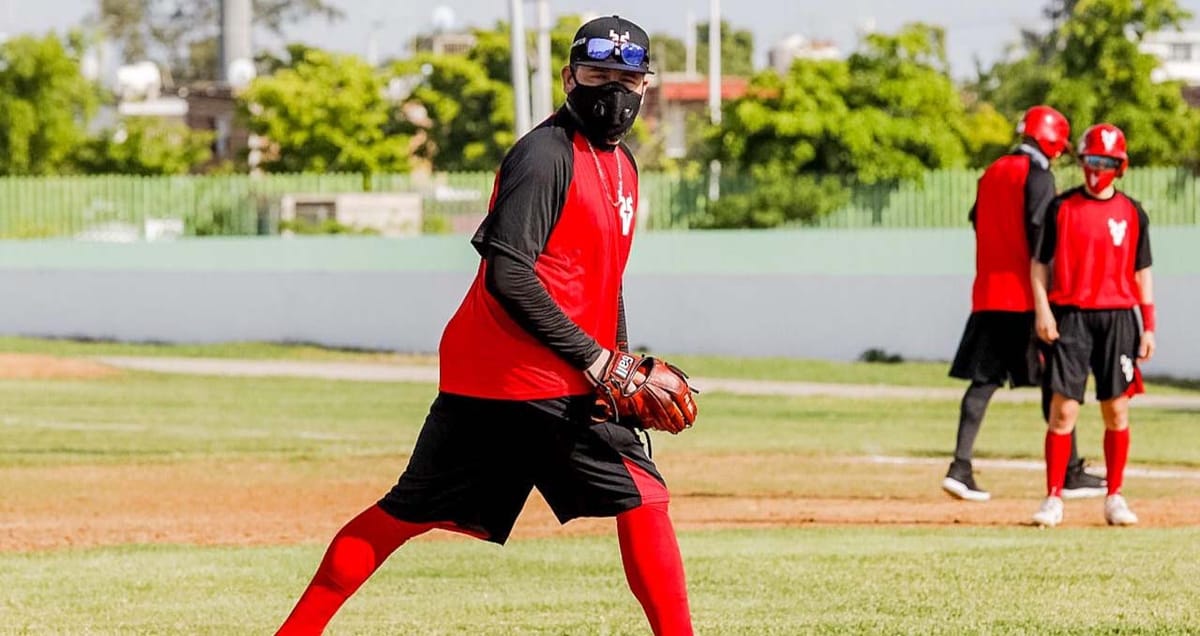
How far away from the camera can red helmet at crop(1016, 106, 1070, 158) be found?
11570 mm

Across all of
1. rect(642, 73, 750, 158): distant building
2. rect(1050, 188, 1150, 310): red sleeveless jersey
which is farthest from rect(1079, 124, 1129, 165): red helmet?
rect(642, 73, 750, 158): distant building

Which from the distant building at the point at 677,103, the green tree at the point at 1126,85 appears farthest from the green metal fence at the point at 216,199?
the distant building at the point at 677,103

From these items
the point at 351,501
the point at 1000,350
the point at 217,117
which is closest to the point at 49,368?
the point at 351,501

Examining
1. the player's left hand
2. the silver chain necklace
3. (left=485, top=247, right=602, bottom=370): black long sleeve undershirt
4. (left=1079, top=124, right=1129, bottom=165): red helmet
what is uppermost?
(left=1079, top=124, right=1129, bottom=165): red helmet

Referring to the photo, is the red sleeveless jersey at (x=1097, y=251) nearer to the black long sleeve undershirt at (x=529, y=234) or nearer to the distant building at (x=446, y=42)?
the black long sleeve undershirt at (x=529, y=234)

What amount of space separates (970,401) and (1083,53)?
95.0 ft

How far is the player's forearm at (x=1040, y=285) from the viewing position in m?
10.3

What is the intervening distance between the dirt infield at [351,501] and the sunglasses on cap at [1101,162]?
75.0 inches

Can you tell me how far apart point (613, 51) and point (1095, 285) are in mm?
5165

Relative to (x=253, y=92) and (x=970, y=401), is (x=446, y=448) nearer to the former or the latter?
(x=970, y=401)

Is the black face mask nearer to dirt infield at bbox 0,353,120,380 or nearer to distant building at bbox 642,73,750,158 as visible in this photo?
dirt infield at bbox 0,353,120,380

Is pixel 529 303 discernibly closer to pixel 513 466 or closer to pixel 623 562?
pixel 513 466

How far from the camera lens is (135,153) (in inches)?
2064

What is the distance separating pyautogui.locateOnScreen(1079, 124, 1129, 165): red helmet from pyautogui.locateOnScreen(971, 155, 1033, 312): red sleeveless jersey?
96cm
